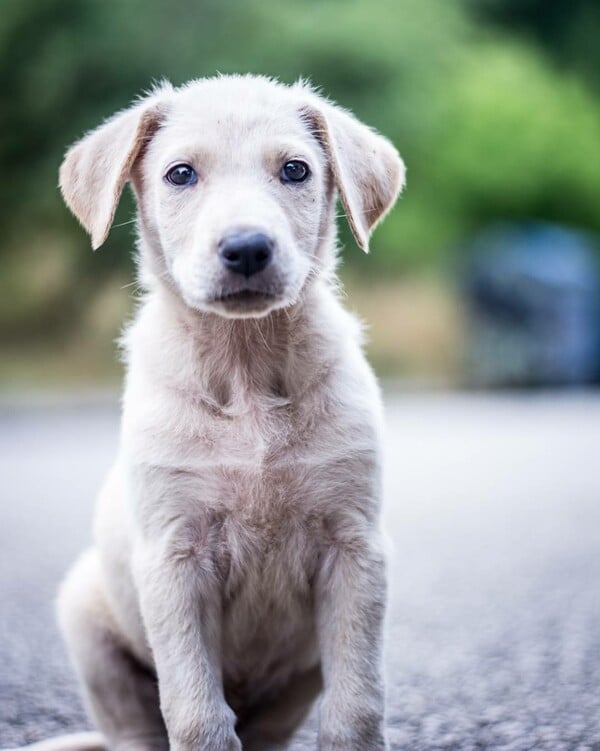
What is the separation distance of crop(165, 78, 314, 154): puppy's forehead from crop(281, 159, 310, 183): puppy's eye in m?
0.08

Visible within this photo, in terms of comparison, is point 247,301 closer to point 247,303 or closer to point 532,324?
point 247,303

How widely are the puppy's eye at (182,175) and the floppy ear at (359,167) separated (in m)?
0.45

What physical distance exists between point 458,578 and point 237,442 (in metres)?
3.09

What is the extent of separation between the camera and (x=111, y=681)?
3471 millimetres

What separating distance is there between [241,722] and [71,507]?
4916 mm

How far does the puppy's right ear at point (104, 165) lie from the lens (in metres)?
3.38

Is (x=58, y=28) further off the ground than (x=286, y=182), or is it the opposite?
(x=58, y=28)

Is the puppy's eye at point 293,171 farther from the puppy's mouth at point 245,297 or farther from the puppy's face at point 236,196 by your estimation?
the puppy's mouth at point 245,297

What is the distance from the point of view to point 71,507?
27.0ft

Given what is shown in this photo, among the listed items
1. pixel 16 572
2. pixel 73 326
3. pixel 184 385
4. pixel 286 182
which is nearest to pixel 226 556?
pixel 184 385

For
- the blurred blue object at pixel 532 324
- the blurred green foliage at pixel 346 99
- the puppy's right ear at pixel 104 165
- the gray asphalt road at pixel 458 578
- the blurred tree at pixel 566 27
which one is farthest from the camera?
the blurred tree at pixel 566 27

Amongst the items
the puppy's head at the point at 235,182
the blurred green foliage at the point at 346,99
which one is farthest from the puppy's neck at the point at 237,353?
the blurred green foliage at the point at 346,99

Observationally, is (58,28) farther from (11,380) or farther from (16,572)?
(16,572)

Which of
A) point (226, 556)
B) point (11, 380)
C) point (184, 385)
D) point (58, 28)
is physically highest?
point (58, 28)
